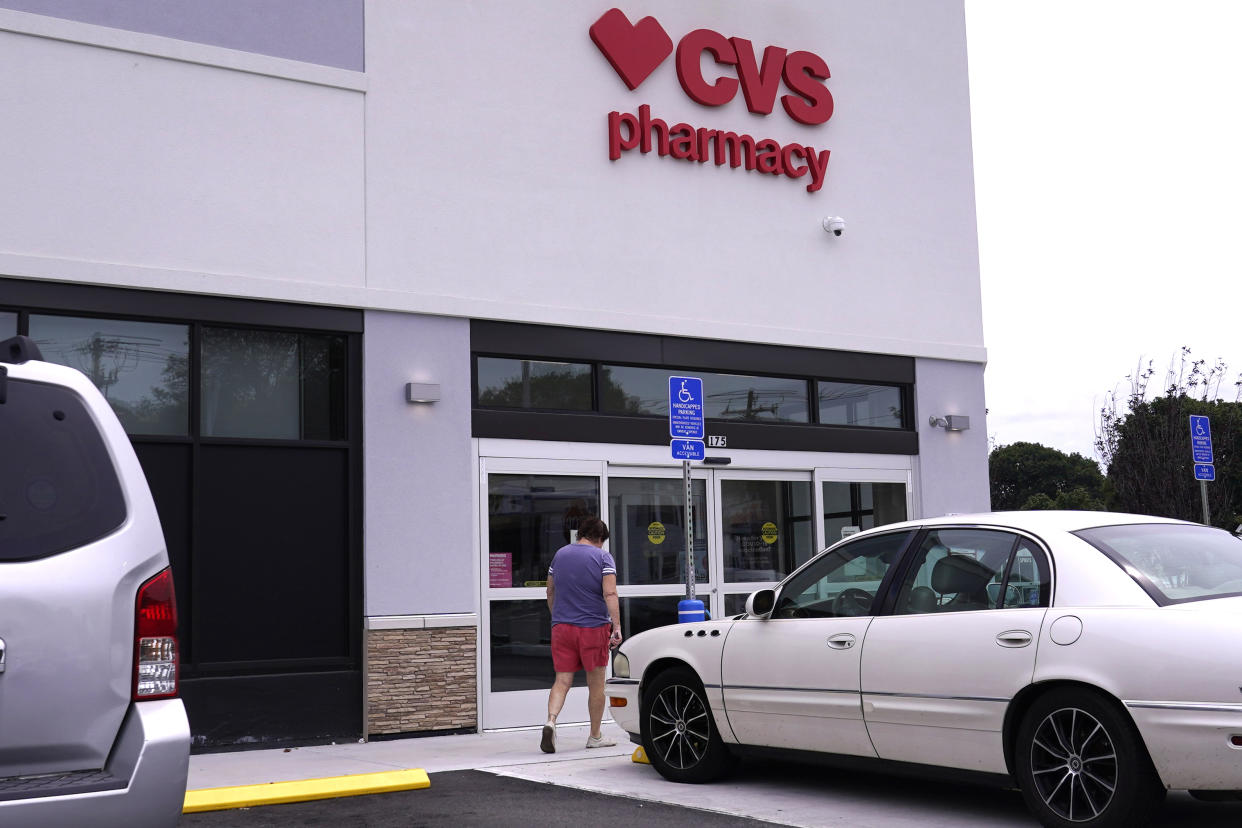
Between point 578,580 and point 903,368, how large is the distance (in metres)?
5.95

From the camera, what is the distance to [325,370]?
440 inches

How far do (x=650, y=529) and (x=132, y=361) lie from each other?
5.00 meters

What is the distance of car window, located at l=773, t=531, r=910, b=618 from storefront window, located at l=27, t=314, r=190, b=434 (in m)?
5.33

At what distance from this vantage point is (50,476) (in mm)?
3945

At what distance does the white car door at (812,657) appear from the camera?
709cm

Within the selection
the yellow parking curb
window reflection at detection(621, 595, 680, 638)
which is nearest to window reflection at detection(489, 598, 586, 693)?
window reflection at detection(621, 595, 680, 638)

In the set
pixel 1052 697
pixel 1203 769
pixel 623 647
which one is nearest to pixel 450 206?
pixel 623 647

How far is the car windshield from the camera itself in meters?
6.07

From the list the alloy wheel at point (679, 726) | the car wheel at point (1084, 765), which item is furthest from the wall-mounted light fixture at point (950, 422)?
the car wheel at point (1084, 765)

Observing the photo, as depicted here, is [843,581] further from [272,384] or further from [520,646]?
[272,384]

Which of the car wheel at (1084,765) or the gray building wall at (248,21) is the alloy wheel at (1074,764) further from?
the gray building wall at (248,21)

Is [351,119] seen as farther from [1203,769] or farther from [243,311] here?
[1203,769]

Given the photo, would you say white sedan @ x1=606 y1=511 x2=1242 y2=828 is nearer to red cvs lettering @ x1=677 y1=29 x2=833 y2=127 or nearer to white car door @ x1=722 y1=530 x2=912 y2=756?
white car door @ x1=722 y1=530 x2=912 y2=756

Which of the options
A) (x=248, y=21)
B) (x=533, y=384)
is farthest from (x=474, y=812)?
(x=248, y=21)
